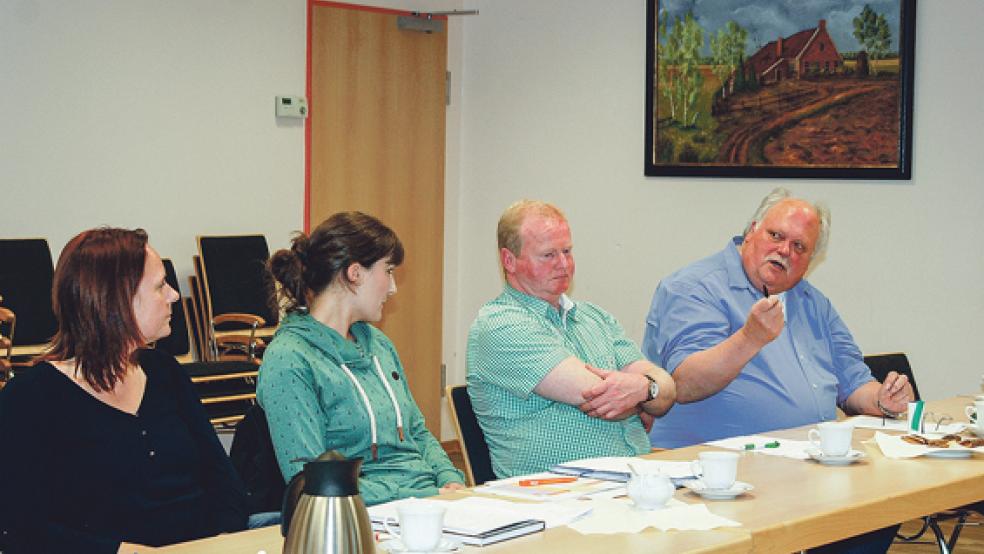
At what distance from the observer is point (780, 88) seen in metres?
6.02

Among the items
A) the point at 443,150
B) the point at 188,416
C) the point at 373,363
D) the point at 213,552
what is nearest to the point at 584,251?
the point at 443,150

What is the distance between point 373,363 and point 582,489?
815 millimetres

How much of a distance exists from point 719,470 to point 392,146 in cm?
473

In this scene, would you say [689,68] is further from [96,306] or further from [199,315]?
[96,306]

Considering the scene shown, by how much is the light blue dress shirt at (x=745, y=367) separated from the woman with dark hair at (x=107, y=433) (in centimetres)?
150

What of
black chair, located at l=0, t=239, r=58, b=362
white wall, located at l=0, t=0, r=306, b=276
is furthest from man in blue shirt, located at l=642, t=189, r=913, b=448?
white wall, located at l=0, t=0, r=306, b=276

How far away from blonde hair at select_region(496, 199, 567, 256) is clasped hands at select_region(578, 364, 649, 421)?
0.41m

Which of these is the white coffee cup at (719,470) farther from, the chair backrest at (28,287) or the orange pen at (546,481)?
the chair backrest at (28,287)

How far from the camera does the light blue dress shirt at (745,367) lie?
3742 millimetres

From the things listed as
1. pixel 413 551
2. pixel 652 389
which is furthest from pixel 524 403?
pixel 413 551

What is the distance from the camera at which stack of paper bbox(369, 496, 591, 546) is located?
2.14 metres

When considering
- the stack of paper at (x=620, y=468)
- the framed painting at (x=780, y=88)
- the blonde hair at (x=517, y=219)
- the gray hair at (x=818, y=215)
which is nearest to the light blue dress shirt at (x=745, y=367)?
the gray hair at (x=818, y=215)

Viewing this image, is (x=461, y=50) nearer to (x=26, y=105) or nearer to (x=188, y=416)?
(x=26, y=105)

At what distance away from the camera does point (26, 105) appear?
5672mm
